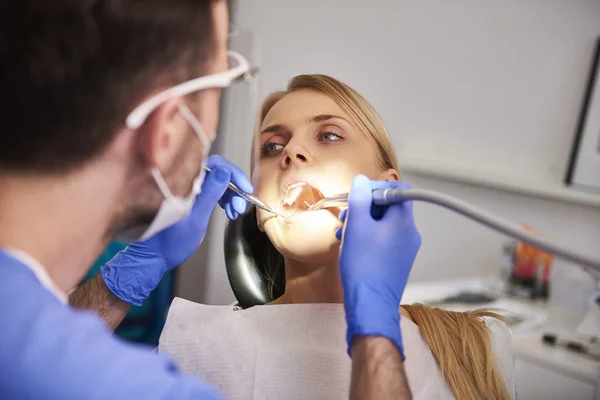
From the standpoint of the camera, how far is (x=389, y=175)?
116 cm

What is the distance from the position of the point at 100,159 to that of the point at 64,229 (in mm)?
96

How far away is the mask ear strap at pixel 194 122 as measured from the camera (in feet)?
2.42

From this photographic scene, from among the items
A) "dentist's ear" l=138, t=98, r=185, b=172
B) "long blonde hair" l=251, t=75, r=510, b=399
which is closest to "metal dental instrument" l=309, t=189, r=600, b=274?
"long blonde hair" l=251, t=75, r=510, b=399

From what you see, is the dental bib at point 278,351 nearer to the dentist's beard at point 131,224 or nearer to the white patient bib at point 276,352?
the white patient bib at point 276,352

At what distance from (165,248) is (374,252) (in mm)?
429

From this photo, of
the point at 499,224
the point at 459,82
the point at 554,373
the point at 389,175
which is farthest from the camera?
the point at 459,82

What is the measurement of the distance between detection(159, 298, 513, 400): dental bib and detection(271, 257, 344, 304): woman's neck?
28 millimetres

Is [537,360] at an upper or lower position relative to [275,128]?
lower

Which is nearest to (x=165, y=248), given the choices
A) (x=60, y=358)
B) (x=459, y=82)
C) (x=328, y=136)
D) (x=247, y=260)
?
(x=247, y=260)

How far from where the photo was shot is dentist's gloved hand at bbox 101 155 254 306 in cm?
108

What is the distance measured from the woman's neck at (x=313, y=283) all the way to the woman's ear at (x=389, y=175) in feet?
0.62

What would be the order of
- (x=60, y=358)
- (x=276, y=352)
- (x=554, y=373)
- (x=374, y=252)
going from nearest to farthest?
(x=60, y=358) → (x=374, y=252) → (x=276, y=352) → (x=554, y=373)

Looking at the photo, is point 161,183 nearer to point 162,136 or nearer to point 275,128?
point 162,136

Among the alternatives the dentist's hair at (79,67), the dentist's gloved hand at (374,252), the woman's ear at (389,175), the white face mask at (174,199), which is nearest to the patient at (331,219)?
the woman's ear at (389,175)
